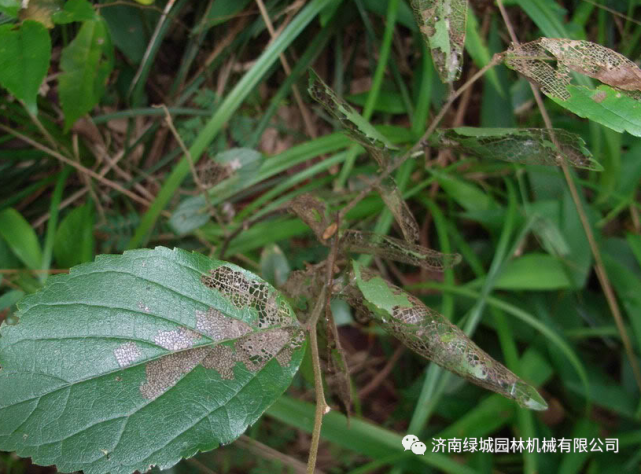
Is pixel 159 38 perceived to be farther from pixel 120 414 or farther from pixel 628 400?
pixel 628 400

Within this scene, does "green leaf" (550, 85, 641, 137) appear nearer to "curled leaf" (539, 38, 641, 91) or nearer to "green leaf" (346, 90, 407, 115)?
"curled leaf" (539, 38, 641, 91)

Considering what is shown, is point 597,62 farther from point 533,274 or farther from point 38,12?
point 38,12

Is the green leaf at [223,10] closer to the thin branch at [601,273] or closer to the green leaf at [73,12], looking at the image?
the green leaf at [73,12]

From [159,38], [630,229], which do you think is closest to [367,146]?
[159,38]

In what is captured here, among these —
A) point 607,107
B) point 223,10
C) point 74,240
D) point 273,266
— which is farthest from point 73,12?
point 607,107

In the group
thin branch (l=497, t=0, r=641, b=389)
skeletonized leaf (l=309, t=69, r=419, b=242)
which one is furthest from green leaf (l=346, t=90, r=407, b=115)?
skeletonized leaf (l=309, t=69, r=419, b=242)

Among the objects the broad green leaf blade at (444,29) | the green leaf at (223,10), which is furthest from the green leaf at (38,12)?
the broad green leaf blade at (444,29)

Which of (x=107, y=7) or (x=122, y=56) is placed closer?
(x=107, y=7)
